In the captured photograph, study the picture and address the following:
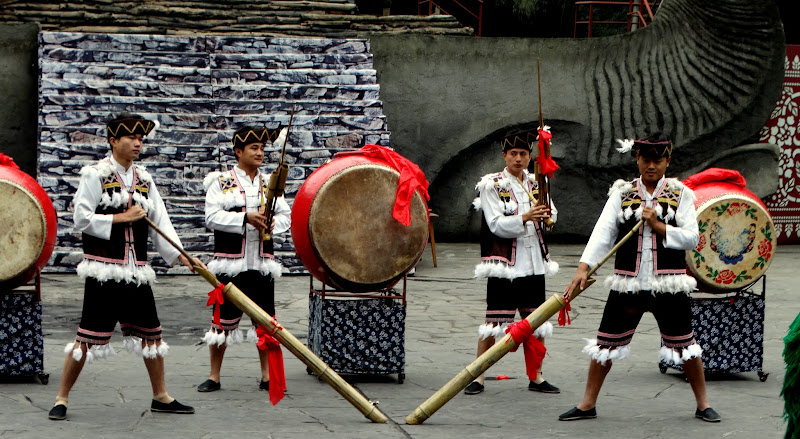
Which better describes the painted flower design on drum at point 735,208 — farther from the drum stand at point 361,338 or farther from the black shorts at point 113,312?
the black shorts at point 113,312

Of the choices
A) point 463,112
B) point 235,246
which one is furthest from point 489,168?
point 235,246

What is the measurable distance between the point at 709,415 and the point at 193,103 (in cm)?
862

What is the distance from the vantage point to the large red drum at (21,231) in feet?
22.0

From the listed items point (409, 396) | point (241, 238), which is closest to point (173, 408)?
point (241, 238)

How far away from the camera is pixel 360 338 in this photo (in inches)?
280

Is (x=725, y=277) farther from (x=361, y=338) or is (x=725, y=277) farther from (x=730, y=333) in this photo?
(x=361, y=338)

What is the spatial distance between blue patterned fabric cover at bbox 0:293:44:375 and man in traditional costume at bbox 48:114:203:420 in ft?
2.70

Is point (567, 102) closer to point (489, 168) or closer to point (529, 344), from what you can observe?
point (489, 168)

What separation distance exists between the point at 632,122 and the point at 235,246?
344 inches

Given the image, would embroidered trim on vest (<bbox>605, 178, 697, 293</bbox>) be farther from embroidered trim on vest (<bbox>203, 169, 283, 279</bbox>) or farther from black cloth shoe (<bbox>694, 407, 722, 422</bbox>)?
embroidered trim on vest (<bbox>203, 169, 283, 279</bbox>)

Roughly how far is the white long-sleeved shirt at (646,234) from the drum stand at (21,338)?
11.1 ft

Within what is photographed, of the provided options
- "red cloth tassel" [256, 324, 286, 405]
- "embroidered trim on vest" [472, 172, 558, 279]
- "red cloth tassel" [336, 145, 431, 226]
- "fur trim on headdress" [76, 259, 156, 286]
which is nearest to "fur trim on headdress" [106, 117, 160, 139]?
"fur trim on headdress" [76, 259, 156, 286]

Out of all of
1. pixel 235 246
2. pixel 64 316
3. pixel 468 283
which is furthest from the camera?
pixel 468 283

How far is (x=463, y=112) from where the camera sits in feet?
47.2
